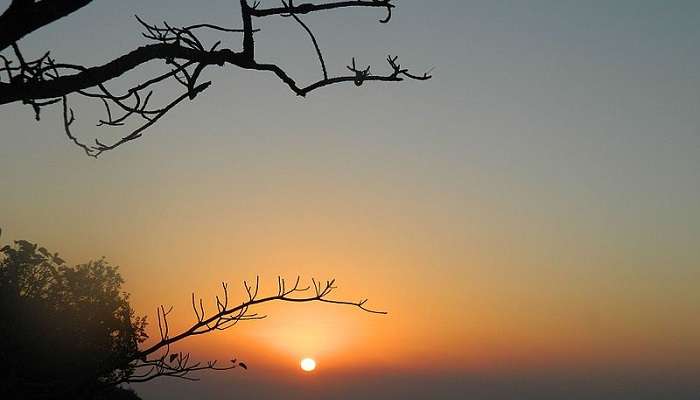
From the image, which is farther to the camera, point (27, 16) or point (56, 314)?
point (56, 314)

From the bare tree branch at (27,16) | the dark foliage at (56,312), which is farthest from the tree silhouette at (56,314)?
the bare tree branch at (27,16)

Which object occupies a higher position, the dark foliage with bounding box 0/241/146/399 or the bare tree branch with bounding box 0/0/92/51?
the dark foliage with bounding box 0/241/146/399

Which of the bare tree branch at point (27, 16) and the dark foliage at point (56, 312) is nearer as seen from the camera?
the bare tree branch at point (27, 16)

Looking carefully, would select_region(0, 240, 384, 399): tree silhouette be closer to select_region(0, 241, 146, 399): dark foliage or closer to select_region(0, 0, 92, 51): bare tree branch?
select_region(0, 241, 146, 399): dark foliage

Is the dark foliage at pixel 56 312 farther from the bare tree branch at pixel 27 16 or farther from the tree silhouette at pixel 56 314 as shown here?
the bare tree branch at pixel 27 16

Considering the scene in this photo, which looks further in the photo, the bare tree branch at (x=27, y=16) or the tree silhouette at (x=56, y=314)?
the tree silhouette at (x=56, y=314)

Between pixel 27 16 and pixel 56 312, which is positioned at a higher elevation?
pixel 56 312

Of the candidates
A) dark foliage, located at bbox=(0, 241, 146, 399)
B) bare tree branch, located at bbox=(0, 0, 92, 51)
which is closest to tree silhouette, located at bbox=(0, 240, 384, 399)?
dark foliage, located at bbox=(0, 241, 146, 399)

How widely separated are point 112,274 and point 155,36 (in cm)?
7429

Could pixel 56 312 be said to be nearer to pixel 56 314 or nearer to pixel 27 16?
pixel 56 314

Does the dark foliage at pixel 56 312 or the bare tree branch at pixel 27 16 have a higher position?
the dark foliage at pixel 56 312

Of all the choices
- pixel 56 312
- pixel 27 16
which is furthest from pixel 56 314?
pixel 27 16

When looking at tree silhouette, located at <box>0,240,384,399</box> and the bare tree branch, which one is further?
tree silhouette, located at <box>0,240,384,399</box>

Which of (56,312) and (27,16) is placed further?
(56,312)
